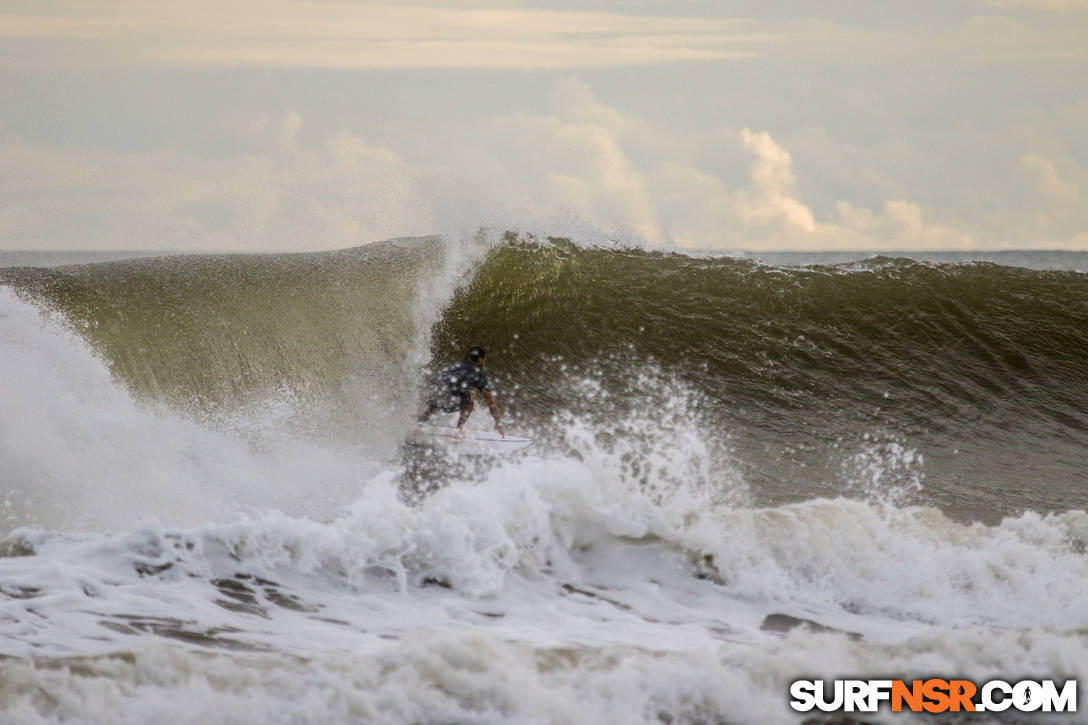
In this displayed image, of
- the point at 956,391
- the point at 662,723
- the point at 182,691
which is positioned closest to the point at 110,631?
the point at 182,691

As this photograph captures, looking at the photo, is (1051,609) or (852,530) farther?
(852,530)

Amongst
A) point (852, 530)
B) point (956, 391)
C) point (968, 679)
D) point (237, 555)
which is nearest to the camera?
point (968, 679)

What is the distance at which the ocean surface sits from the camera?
4.84m

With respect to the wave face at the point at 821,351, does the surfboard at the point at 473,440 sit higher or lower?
lower

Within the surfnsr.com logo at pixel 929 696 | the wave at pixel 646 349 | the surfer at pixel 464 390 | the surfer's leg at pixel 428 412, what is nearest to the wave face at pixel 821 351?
the wave at pixel 646 349

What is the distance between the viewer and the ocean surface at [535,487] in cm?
484

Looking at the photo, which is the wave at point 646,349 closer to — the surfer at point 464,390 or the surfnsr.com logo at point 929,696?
the surfer at point 464,390

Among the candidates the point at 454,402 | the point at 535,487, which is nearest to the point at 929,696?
the point at 535,487

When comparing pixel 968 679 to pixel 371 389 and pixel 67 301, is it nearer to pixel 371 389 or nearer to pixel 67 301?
pixel 371 389

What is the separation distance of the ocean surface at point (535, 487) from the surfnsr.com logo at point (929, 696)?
81 mm

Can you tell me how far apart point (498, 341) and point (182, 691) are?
24.3 ft

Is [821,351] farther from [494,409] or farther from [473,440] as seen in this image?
[473,440]

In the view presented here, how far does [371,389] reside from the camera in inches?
411

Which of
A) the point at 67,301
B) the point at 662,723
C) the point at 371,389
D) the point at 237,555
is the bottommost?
the point at 662,723
